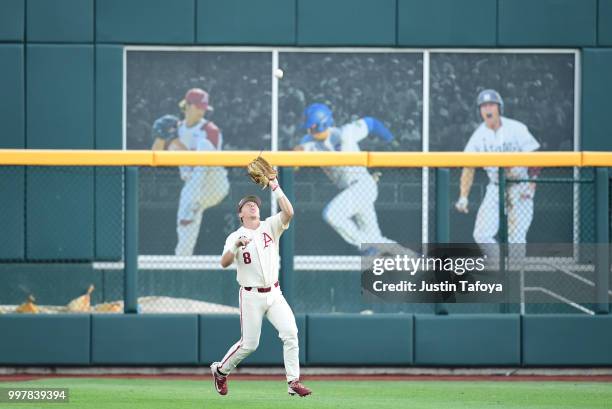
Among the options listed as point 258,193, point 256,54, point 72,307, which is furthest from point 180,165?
point 256,54

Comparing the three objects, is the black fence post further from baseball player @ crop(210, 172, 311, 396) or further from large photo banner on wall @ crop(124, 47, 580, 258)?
baseball player @ crop(210, 172, 311, 396)

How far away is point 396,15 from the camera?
14.8 meters

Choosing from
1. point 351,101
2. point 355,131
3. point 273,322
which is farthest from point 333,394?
point 351,101

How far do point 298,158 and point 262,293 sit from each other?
2.95m

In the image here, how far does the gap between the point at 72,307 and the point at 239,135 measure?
125 inches

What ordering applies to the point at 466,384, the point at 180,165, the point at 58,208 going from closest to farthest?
the point at 466,384, the point at 180,165, the point at 58,208

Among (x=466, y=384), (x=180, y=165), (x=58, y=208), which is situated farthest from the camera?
(x=58, y=208)

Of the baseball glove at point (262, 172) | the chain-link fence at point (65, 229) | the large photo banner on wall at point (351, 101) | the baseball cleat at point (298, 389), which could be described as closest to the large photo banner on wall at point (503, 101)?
the large photo banner on wall at point (351, 101)

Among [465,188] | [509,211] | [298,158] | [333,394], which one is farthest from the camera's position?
[465,188]

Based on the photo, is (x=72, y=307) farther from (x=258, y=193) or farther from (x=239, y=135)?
(x=239, y=135)

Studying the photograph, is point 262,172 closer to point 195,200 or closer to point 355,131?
point 195,200

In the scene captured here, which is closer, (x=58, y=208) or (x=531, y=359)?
(x=531, y=359)

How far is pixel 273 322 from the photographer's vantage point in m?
9.88

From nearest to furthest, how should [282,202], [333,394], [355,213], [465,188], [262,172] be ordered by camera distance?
[282,202] < [262,172] < [333,394] < [355,213] < [465,188]
